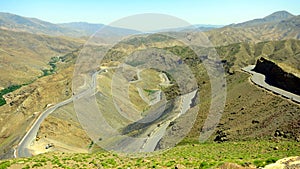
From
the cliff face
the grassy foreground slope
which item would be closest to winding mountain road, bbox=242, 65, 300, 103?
the cliff face

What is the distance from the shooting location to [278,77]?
5353cm

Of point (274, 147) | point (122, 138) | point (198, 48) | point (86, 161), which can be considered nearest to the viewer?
point (86, 161)

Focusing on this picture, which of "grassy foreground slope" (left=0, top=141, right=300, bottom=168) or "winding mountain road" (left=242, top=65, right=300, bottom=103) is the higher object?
"winding mountain road" (left=242, top=65, right=300, bottom=103)

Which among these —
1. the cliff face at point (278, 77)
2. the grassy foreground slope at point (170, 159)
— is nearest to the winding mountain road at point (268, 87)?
the cliff face at point (278, 77)

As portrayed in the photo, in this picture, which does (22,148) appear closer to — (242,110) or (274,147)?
(242,110)

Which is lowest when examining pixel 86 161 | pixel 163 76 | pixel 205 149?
pixel 163 76

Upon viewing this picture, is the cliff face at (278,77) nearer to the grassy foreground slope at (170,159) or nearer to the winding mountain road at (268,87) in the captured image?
the winding mountain road at (268,87)

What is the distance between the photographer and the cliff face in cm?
4761

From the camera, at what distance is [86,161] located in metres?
26.1

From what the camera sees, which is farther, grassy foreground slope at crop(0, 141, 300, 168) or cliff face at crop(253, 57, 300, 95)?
cliff face at crop(253, 57, 300, 95)

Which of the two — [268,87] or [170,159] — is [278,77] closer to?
[268,87]

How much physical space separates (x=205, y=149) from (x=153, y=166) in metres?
12.2

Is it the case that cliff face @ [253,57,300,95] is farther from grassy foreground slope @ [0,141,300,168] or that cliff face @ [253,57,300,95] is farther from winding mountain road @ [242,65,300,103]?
grassy foreground slope @ [0,141,300,168]

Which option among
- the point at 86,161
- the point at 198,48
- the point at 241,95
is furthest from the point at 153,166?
the point at 198,48
